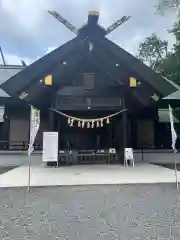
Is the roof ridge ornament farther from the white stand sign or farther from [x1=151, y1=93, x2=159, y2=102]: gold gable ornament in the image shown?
the white stand sign

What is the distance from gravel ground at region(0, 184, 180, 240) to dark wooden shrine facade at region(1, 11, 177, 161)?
4.71 metres

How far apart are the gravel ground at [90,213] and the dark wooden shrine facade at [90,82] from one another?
4706 millimetres

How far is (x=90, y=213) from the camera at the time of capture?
4.48m

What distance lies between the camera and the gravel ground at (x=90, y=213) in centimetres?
358

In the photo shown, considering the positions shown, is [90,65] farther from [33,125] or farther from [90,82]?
[33,125]

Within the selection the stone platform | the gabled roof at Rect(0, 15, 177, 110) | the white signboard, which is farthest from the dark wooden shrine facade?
the stone platform

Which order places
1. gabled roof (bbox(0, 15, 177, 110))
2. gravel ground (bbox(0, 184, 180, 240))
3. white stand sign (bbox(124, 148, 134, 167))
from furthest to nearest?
1. white stand sign (bbox(124, 148, 134, 167))
2. gabled roof (bbox(0, 15, 177, 110))
3. gravel ground (bbox(0, 184, 180, 240))

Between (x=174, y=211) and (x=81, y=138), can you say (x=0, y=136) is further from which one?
(x=174, y=211)

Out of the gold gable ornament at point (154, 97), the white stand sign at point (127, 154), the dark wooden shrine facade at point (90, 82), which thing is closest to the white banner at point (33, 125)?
the dark wooden shrine facade at point (90, 82)

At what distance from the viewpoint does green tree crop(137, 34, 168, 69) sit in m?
30.9

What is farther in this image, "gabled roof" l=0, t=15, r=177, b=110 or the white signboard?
"gabled roof" l=0, t=15, r=177, b=110

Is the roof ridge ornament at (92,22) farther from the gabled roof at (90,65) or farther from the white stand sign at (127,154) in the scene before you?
the white stand sign at (127,154)

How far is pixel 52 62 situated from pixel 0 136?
5.60 meters

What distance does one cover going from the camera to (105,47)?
412 inches
